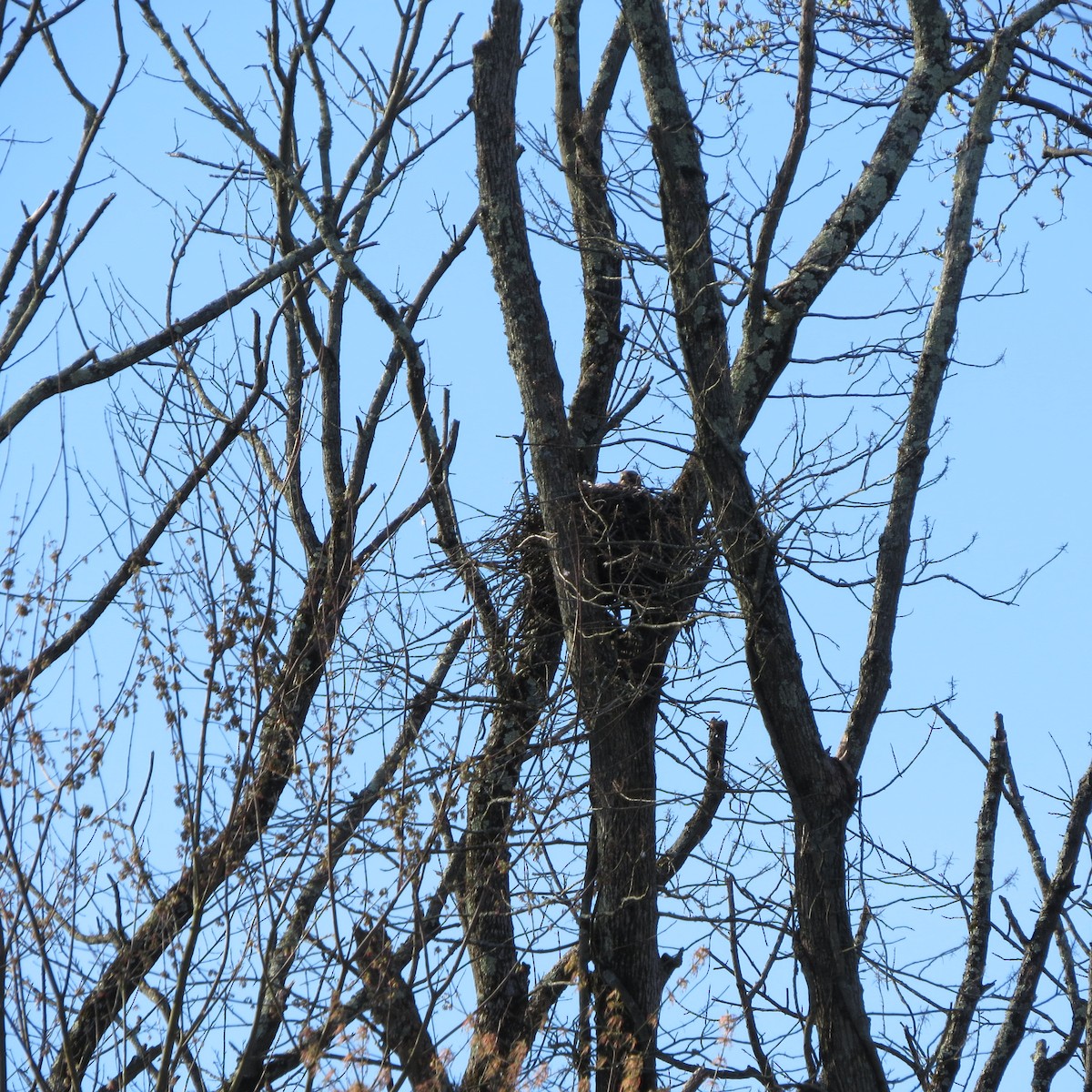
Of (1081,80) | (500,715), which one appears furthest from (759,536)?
(1081,80)

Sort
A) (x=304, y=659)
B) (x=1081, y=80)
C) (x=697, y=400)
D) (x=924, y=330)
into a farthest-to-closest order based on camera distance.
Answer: (x=1081, y=80) < (x=304, y=659) < (x=924, y=330) < (x=697, y=400)

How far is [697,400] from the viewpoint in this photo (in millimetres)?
4516

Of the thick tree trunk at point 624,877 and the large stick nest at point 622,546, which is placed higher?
the large stick nest at point 622,546

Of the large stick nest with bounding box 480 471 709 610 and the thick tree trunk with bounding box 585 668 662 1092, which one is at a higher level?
the large stick nest with bounding box 480 471 709 610

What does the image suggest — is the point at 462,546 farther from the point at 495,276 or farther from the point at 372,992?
the point at 372,992

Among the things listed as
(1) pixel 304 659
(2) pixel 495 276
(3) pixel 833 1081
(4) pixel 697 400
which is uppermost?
(2) pixel 495 276

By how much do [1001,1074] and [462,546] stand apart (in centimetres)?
263

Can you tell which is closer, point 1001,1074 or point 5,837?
point 5,837

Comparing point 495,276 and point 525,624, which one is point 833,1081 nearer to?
point 525,624

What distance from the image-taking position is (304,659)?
204 inches

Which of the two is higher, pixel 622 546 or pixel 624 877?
pixel 622 546

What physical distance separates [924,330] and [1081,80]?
10.0 feet

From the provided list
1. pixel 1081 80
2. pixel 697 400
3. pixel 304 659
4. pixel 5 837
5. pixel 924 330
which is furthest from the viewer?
pixel 1081 80

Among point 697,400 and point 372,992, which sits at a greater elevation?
point 697,400
